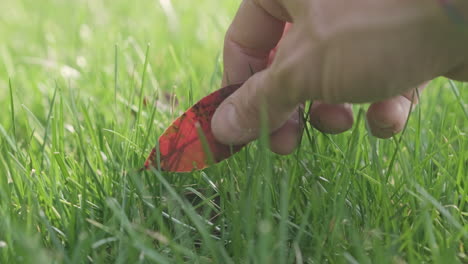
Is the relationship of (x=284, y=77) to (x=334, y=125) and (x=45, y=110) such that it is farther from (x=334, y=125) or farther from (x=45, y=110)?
(x=45, y=110)

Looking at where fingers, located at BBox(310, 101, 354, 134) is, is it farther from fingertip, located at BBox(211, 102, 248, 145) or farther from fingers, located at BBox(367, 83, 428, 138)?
fingertip, located at BBox(211, 102, 248, 145)

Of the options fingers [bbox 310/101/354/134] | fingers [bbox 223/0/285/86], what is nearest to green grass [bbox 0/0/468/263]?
fingers [bbox 310/101/354/134]

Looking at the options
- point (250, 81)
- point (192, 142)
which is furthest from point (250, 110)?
point (192, 142)

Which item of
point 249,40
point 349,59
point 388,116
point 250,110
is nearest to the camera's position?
point 349,59

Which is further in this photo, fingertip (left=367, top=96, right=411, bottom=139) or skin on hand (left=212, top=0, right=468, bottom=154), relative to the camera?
fingertip (left=367, top=96, right=411, bottom=139)

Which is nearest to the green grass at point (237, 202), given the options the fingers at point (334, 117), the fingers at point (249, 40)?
the fingers at point (334, 117)

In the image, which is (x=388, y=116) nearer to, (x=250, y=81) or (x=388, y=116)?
(x=388, y=116)
